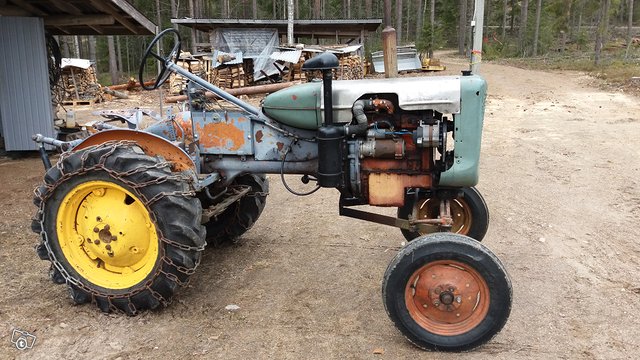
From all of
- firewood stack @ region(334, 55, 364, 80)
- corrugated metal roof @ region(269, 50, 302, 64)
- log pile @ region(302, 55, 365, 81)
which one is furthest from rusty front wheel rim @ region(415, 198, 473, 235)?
firewood stack @ region(334, 55, 364, 80)

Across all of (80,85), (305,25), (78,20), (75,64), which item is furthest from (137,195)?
(305,25)

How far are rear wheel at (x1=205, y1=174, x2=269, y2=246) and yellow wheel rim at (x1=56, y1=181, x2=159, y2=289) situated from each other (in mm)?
1285

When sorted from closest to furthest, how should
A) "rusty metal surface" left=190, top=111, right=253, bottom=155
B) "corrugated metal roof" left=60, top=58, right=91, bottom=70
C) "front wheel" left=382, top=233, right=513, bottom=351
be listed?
"front wheel" left=382, top=233, right=513, bottom=351 → "rusty metal surface" left=190, top=111, right=253, bottom=155 → "corrugated metal roof" left=60, top=58, right=91, bottom=70

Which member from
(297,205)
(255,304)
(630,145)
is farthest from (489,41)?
(255,304)

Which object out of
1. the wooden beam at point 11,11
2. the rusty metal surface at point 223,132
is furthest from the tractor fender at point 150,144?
the wooden beam at point 11,11

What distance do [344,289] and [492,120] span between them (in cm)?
936

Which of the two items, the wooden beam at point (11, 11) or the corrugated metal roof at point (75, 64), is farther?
the corrugated metal roof at point (75, 64)

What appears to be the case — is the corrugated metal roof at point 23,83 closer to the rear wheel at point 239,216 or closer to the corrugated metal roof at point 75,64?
the rear wheel at point 239,216

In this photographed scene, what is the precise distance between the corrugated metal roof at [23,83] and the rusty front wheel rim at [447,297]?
8.26m

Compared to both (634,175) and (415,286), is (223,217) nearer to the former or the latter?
(415,286)

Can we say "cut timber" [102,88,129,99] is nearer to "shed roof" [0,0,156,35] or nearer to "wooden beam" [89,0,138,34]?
"shed roof" [0,0,156,35]

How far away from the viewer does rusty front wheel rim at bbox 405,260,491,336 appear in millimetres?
3359

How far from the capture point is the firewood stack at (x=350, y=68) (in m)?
19.7

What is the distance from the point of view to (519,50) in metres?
36.4
